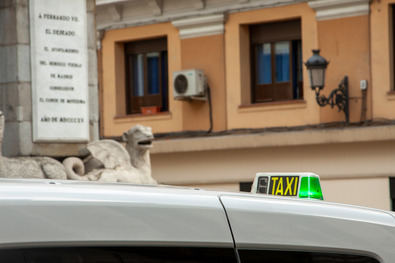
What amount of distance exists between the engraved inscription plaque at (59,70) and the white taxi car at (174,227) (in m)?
8.03

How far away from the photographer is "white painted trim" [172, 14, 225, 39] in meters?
20.9

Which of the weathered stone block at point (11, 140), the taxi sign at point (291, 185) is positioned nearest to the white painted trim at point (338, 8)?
the weathered stone block at point (11, 140)

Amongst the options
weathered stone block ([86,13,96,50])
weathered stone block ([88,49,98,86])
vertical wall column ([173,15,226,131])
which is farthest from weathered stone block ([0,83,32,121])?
vertical wall column ([173,15,226,131])

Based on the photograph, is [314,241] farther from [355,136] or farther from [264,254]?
[355,136]

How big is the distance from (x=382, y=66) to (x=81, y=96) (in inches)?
377

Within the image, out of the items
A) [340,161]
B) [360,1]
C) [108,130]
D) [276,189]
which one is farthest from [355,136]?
[276,189]

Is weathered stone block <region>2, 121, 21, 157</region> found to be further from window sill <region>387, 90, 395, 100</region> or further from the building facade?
window sill <region>387, 90, 395, 100</region>

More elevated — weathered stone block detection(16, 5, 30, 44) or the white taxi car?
weathered stone block detection(16, 5, 30, 44)

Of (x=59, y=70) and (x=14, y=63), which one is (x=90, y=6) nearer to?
(x=59, y=70)

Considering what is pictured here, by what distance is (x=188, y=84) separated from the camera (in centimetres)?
2077

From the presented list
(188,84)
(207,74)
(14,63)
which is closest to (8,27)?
(14,63)

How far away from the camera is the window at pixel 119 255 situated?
1.87 metres

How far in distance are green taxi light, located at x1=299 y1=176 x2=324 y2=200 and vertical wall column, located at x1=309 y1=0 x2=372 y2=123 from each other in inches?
632

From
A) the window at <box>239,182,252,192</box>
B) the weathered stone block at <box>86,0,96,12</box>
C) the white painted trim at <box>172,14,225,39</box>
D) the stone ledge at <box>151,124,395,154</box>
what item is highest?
the white painted trim at <box>172,14,225,39</box>
